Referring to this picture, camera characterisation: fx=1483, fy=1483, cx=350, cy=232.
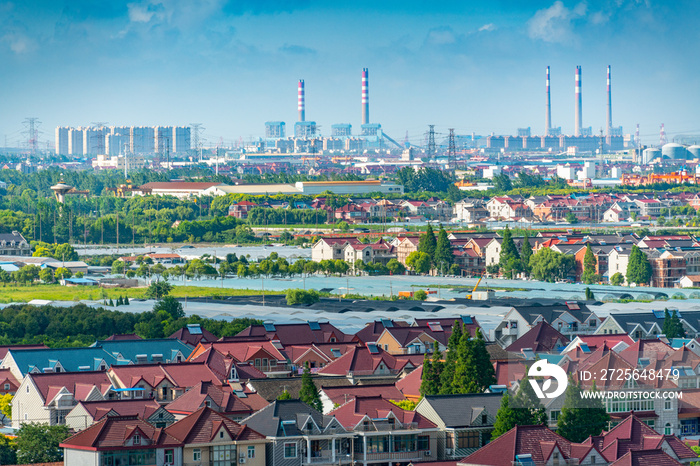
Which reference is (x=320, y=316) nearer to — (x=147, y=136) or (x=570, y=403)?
(x=570, y=403)

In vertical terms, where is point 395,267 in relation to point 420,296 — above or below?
above

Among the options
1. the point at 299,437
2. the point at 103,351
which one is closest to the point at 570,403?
the point at 299,437

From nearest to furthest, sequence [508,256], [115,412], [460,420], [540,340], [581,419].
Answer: [460,420], [581,419], [115,412], [540,340], [508,256]

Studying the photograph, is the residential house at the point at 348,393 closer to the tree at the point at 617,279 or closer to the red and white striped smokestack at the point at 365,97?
the tree at the point at 617,279

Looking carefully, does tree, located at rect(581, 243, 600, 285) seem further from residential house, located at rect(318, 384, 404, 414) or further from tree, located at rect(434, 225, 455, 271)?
residential house, located at rect(318, 384, 404, 414)

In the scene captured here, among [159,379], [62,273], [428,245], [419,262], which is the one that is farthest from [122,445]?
[428,245]

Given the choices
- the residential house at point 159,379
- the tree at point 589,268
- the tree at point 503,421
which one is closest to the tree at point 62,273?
the tree at point 589,268

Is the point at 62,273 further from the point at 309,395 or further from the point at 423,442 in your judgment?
the point at 423,442

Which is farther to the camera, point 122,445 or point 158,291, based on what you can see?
point 158,291
